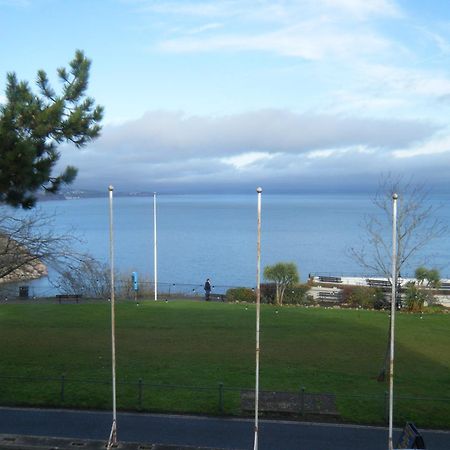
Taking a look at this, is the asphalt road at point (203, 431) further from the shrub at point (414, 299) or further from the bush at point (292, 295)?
the bush at point (292, 295)

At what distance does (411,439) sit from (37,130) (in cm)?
994

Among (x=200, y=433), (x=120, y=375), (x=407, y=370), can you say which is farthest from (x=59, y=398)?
(x=407, y=370)

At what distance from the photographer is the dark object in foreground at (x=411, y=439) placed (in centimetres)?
937

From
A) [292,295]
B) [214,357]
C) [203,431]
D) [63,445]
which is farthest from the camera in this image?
[292,295]

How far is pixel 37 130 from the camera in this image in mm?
12500

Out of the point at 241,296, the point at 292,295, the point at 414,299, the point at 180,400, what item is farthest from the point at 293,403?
the point at 292,295

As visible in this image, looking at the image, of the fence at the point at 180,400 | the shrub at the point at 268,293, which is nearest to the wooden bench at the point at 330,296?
the shrub at the point at 268,293

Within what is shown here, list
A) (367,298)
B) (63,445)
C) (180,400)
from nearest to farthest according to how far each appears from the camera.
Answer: (63,445) → (180,400) → (367,298)

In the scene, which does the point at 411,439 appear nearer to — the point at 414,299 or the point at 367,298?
the point at 414,299

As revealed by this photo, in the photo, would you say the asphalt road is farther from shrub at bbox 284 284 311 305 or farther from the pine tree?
shrub at bbox 284 284 311 305

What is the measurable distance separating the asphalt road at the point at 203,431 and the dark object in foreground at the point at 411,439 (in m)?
1.62

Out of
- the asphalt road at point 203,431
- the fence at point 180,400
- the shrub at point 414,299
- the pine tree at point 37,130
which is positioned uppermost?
the pine tree at point 37,130

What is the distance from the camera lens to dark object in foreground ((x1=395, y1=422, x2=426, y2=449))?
937cm

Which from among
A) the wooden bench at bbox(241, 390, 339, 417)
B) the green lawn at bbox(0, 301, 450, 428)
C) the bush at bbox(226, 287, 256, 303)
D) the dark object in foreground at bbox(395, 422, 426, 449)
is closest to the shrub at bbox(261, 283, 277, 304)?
the bush at bbox(226, 287, 256, 303)
